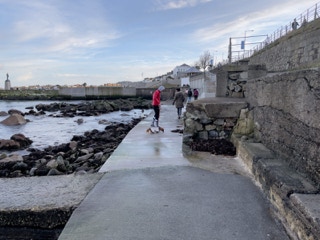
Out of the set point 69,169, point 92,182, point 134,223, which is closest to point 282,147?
point 134,223

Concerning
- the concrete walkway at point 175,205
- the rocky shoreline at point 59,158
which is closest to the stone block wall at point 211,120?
the concrete walkway at point 175,205

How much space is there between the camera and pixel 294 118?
3652 mm

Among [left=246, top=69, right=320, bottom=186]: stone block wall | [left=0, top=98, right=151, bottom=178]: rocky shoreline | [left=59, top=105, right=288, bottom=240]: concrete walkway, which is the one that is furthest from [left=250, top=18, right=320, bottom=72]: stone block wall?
[left=59, top=105, right=288, bottom=240]: concrete walkway

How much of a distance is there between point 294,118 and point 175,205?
1881 mm

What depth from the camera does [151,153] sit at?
6.61 metres

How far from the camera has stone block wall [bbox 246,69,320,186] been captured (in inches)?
121

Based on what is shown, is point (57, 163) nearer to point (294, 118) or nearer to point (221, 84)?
point (221, 84)

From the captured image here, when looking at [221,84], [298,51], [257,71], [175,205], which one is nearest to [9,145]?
[221,84]

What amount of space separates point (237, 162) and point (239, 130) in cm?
129

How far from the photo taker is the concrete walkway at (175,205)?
2.91 m

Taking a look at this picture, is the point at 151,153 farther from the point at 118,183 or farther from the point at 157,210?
the point at 157,210

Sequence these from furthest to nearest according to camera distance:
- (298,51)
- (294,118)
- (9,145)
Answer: (298,51), (9,145), (294,118)

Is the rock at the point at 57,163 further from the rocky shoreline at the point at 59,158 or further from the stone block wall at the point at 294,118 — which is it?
the stone block wall at the point at 294,118

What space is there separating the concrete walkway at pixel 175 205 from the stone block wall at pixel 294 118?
68 centimetres
